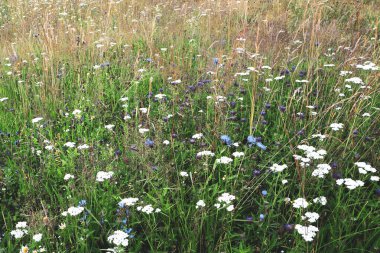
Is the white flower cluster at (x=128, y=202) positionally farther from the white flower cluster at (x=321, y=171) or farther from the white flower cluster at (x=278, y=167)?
the white flower cluster at (x=321, y=171)

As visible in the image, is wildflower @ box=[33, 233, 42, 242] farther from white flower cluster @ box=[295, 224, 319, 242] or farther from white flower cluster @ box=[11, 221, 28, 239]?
white flower cluster @ box=[295, 224, 319, 242]

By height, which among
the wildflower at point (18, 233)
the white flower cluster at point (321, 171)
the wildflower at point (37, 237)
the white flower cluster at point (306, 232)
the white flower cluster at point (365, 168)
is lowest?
the wildflower at point (18, 233)

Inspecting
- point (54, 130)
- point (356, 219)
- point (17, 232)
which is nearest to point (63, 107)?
point (54, 130)

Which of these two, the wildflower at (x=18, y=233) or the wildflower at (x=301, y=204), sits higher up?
the wildflower at (x=301, y=204)

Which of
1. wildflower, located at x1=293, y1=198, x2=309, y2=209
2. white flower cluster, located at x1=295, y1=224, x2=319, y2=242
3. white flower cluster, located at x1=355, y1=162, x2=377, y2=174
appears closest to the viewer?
white flower cluster, located at x1=295, y1=224, x2=319, y2=242

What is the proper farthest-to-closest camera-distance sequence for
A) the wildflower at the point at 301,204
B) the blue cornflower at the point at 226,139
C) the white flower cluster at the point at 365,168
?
the blue cornflower at the point at 226,139, the white flower cluster at the point at 365,168, the wildflower at the point at 301,204

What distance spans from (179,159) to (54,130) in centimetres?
122

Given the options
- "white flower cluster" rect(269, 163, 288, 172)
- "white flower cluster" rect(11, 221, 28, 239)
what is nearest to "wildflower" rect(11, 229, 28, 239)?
"white flower cluster" rect(11, 221, 28, 239)

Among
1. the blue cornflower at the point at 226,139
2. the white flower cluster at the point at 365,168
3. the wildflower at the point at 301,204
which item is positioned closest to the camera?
the wildflower at the point at 301,204

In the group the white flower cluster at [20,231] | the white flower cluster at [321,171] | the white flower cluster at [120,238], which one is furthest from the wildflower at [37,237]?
the white flower cluster at [321,171]

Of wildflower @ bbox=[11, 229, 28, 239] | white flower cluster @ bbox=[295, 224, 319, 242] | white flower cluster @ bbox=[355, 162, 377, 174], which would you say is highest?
white flower cluster @ bbox=[355, 162, 377, 174]

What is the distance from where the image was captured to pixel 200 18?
5.38m

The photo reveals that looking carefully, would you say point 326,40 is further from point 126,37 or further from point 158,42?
point 126,37

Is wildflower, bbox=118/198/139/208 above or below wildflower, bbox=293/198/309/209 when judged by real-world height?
below
